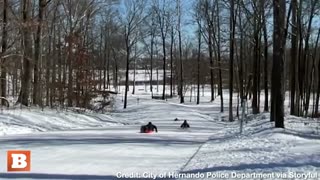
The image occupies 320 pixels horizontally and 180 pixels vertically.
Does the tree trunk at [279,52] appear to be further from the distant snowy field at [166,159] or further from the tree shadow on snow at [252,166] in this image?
the tree shadow on snow at [252,166]

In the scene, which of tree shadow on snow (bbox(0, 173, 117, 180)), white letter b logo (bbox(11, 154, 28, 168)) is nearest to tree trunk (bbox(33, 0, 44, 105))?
white letter b logo (bbox(11, 154, 28, 168))

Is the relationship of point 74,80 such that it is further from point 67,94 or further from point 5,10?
point 5,10

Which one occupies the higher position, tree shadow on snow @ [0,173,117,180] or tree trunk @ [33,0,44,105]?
tree trunk @ [33,0,44,105]

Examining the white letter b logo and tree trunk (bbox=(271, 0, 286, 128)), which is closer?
Answer: the white letter b logo

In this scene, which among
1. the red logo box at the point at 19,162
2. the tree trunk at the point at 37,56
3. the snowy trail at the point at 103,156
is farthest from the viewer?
the tree trunk at the point at 37,56

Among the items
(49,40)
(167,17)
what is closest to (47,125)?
(49,40)

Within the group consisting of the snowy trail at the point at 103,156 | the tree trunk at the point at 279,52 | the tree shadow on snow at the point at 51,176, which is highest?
the tree trunk at the point at 279,52

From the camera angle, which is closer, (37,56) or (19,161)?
(19,161)

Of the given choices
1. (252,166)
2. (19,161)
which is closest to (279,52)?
(252,166)

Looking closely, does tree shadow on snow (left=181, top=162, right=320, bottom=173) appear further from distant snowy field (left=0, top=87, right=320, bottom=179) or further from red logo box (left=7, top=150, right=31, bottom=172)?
red logo box (left=7, top=150, right=31, bottom=172)

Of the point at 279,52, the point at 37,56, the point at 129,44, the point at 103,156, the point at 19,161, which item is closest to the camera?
the point at 19,161

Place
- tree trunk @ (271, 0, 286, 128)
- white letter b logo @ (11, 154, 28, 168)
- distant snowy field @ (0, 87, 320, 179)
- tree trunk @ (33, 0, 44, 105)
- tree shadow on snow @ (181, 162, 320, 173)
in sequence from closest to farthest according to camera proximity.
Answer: distant snowy field @ (0, 87, 320, 179) → tree shadow on snow @ (181, 162, 320, 173) → white letter b logo @ (11, 154, 28, 168) → tree trunk @ (271, 0, 286, 128) → tree trunk @ (33, 0, 44, 105)

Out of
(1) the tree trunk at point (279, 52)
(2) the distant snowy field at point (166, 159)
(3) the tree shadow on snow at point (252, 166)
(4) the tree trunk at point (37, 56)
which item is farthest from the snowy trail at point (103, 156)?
(4) the tree trunk at point (37, 56)

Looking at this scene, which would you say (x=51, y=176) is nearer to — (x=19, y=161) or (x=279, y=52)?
(x=19, y=161)
